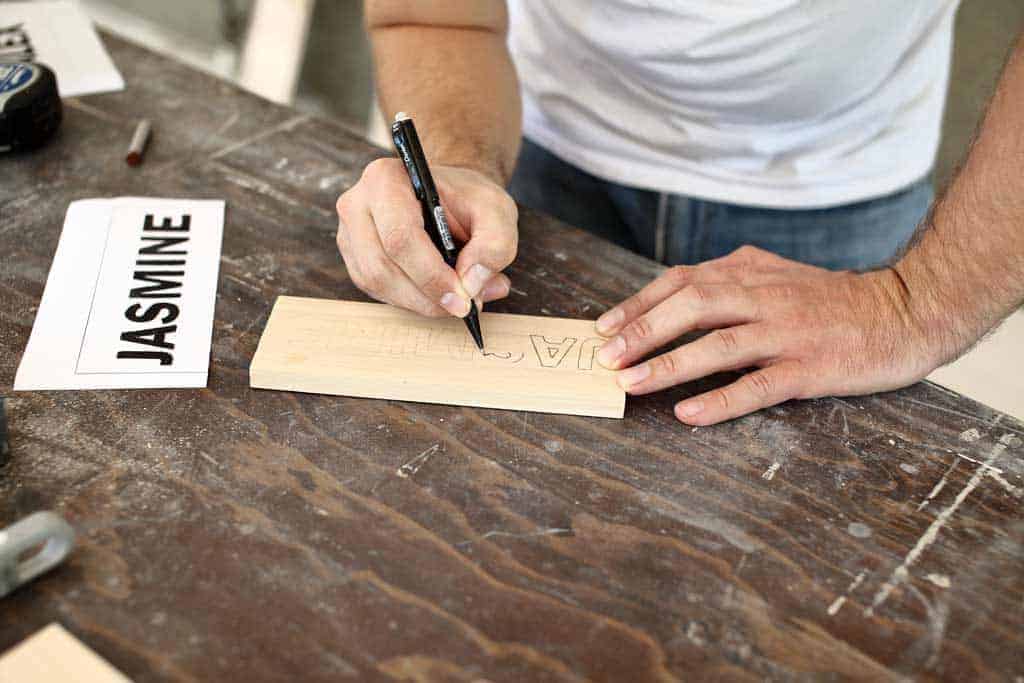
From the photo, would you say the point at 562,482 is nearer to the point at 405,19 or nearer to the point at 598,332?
the point at 598,332

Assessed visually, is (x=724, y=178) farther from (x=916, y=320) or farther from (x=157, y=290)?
(x=157, y=290)

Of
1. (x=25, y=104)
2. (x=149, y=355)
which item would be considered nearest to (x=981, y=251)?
(x=149, y=355)

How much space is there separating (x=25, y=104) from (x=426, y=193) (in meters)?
0.65

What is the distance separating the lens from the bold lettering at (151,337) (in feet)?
3.35

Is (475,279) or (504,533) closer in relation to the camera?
(504,533)

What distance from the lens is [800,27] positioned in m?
1.35

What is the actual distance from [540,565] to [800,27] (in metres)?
0.94

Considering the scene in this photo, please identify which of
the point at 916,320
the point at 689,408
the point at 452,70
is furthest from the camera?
the point at 452,70

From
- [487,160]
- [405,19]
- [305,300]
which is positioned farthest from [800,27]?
[305,300]

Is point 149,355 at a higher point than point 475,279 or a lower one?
lower

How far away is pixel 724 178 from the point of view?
1.55 metres

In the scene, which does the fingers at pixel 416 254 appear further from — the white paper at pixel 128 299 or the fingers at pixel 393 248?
the white paper at pixel 128 299

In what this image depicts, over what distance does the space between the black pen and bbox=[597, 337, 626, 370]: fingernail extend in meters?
0.14

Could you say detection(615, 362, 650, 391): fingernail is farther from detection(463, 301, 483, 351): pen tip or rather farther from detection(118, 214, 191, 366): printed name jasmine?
detection(118, 214, 191, 366): printed name jasmine
